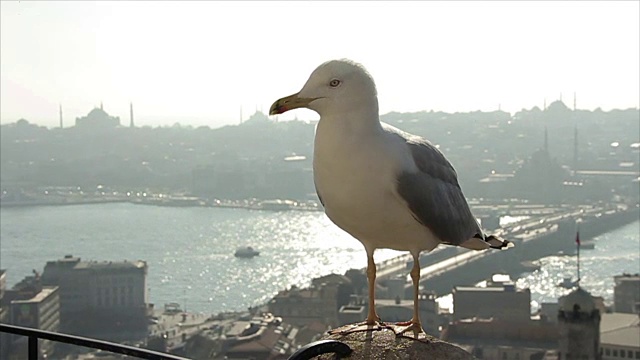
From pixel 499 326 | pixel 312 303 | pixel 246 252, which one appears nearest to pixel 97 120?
pixel 246 252

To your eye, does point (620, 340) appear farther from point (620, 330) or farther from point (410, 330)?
point (410, 330)

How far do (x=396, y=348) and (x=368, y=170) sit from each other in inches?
7.8

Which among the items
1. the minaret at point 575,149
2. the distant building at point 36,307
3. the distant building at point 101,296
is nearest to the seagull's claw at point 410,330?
the distant building at point 36,307

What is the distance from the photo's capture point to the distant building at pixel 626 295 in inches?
582

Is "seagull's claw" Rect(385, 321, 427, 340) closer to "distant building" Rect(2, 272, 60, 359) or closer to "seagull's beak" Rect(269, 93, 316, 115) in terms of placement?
"seagull's beak" Rect(269, 93, 316, 115)

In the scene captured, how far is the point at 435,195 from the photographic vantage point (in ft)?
3.56

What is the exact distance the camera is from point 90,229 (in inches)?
908

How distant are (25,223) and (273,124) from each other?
316 inches

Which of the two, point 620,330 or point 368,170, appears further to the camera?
point 620,330

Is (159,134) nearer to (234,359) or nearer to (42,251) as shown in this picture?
(42,251)

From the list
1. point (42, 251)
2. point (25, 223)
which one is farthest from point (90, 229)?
point (42, 251)

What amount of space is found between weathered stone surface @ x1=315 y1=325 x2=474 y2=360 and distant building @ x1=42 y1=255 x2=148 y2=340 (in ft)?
43.2

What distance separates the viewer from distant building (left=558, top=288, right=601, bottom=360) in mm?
10727

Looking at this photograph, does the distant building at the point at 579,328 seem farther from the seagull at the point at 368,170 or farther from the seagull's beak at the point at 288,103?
the seagull's beak at the point at 288,103
